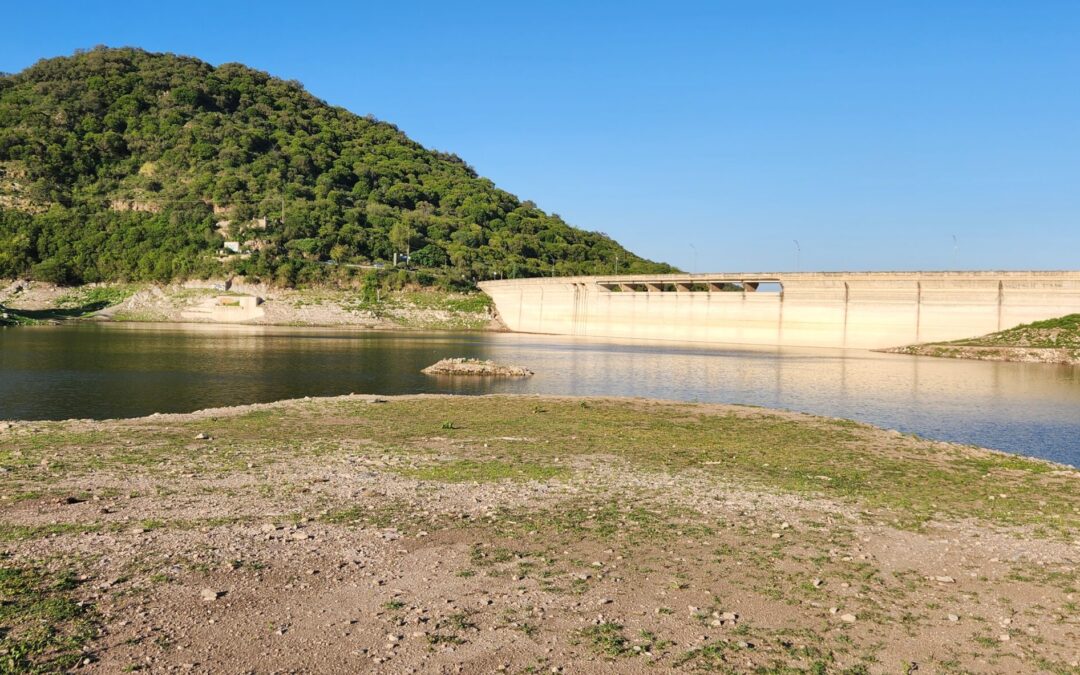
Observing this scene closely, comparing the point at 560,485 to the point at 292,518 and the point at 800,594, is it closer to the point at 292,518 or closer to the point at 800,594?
the point at 292,518

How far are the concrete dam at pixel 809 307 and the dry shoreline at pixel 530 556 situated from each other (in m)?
76.9

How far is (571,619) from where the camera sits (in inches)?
392

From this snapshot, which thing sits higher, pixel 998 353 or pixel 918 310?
pixel 918 310

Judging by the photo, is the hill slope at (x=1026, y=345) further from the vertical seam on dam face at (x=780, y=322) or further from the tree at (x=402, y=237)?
the tree at (x=402, y=237)

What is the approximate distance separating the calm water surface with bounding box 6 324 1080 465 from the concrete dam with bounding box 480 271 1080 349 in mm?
13326

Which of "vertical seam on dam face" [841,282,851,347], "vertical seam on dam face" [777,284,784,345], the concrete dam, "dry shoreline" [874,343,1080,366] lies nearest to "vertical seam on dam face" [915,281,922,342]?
the concrete dam

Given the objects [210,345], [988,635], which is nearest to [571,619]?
[988,635]

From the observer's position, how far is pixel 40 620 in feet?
30.2

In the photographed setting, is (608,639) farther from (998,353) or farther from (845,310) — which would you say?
(845,310)

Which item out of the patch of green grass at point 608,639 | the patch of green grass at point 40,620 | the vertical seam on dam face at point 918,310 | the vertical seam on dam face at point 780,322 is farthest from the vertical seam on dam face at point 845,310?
the patch of green grass at point 40,620

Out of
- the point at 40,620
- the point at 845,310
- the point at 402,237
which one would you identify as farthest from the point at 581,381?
the point at 402,237

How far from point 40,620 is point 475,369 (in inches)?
1820

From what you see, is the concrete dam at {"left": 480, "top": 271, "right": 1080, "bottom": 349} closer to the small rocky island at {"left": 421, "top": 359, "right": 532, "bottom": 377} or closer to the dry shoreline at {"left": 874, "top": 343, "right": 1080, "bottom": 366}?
the dry shoreline at {"left": 874, "top": 343, "right": 1080, "bottom": 366}

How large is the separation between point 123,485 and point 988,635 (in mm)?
16520
